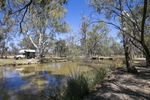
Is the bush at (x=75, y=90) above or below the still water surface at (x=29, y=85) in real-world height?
above

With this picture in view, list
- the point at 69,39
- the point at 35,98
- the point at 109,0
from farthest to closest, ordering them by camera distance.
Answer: the point at 69,39 → the point at 109,0 → the point at 35,98

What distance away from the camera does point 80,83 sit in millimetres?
5645

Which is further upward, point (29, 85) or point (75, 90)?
point (75, 90)

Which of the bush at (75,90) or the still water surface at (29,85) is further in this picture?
the still water surface at (29,85)

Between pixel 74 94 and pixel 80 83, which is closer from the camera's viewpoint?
pixel 74 94

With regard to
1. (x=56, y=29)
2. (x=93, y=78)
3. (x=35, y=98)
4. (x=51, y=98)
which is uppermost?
(x=56, y=29)

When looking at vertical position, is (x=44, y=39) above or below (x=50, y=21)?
below

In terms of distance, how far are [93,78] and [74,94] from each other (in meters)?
2.08

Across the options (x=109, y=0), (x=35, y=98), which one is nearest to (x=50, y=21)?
(x=109, y=0)

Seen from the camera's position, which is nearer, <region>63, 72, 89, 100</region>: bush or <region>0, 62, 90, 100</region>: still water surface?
<region>63, 72, 89, 100</region>: bush

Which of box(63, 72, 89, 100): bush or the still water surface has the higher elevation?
box(63, 72, 89, 100): bush

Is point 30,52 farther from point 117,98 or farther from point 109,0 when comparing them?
point 117,98

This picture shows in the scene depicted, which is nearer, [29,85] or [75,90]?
[75,90]

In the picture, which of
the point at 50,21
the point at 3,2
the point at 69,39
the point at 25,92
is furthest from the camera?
the point at 69,39
